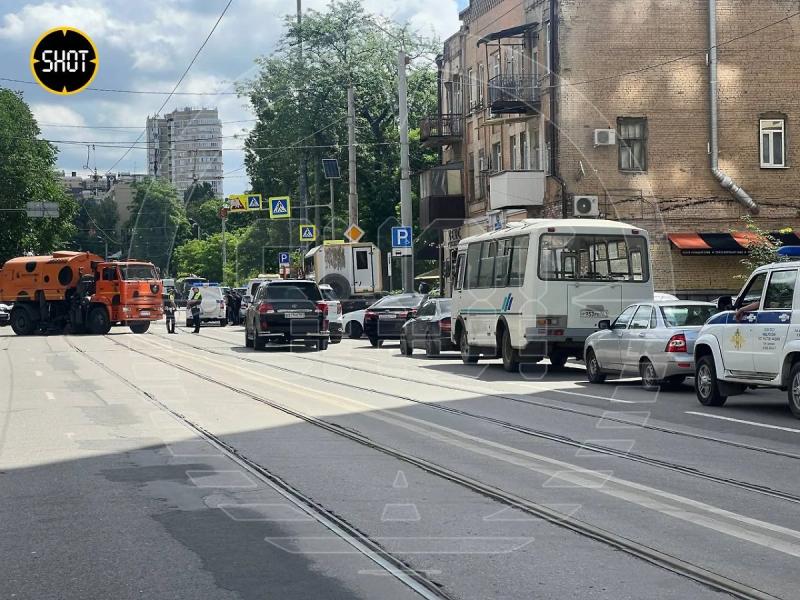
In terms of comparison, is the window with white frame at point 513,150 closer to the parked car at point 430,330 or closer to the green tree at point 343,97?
the parked car at point 430,330

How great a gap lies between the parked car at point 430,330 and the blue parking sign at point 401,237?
24.6 ft

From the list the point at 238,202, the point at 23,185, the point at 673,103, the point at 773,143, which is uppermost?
the point at 23,185

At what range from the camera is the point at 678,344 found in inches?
785

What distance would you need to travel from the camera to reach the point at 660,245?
4138cm

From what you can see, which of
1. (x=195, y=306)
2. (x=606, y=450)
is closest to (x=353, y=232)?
(x=195, y=306)

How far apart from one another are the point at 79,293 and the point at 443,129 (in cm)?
1682

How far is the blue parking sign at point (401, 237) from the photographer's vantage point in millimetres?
40062

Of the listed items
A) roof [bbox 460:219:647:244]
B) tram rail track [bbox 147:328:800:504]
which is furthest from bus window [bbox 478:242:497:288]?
tram rail track [bbox 147:328:800:504]

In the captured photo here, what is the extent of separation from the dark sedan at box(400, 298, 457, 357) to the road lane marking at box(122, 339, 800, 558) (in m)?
14.2

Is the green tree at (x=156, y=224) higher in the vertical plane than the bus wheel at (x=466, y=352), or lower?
higher

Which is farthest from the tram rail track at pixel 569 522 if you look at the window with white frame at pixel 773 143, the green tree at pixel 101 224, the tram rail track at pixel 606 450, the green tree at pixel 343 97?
the green tree at pixel 101 224

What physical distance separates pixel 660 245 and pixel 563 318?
59.5ft

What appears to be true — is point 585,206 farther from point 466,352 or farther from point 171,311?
point 171,311

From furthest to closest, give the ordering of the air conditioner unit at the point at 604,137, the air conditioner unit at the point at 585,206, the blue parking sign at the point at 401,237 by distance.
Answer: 1. the air conditioner unit at the point at 604,137
2. the air conditioner unit at the point at 585,206
3. the blue parking sign at the point at 401,237
